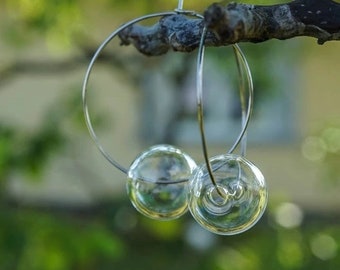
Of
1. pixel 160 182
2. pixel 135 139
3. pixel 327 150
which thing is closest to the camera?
pixel 160 182

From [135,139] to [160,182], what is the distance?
630cm

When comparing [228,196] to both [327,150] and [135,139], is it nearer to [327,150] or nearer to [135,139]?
[327,150]

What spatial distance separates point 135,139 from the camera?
7910 millimetres

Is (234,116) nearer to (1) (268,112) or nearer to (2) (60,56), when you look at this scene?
(1) (268,112)

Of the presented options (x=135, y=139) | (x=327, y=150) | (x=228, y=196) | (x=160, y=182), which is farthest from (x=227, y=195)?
(x=135, y=139)

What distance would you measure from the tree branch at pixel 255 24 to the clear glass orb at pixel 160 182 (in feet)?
1.07

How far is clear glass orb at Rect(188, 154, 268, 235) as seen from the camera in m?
1.29

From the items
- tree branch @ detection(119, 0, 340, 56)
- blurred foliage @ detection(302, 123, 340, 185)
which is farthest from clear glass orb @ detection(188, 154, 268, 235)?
blurred foliage @ detection(302, 123, 340, 185)

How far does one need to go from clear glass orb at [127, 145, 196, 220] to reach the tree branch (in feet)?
1.07

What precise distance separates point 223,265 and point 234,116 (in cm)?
414

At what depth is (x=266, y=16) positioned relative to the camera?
3.59 feet

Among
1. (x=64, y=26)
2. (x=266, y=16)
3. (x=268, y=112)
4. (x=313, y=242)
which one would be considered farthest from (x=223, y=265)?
(x=268, y=112)

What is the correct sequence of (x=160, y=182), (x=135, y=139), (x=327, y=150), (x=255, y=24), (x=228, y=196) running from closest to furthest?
(x=255, y=24)
(x=228, y=196)
(x=160, y=182)
(x=327, y=150)
(x=135, y=139)

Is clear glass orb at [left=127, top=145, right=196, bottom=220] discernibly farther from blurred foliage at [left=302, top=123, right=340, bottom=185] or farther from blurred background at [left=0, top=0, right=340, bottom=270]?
blurred foliage at [left=302, top=123, right=340, bottom=185]
